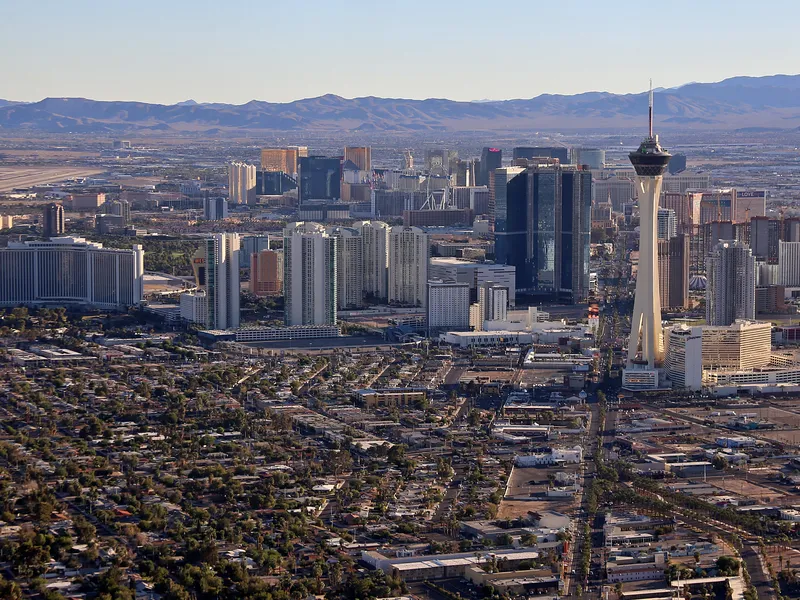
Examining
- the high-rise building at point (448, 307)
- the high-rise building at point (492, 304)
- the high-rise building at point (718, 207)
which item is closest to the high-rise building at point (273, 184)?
the high-rise building at point (718, 207)

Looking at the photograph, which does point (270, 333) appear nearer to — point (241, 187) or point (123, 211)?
point (123, 211)

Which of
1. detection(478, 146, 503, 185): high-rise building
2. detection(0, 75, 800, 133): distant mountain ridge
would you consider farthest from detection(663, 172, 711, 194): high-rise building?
detection(0, 75, 800, 133): distant mountain ridge

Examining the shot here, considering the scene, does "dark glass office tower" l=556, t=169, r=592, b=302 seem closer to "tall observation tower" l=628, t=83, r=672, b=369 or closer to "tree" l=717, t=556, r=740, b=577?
"tall observation tower" l=628, t=83, r=672, b=369

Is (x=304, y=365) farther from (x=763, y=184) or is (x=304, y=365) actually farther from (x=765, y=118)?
(x=765, y=118)

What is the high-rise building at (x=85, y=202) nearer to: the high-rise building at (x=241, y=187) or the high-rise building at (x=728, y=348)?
the high-rise building at (x=241, y=187)

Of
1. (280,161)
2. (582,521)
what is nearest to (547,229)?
(582,521)
